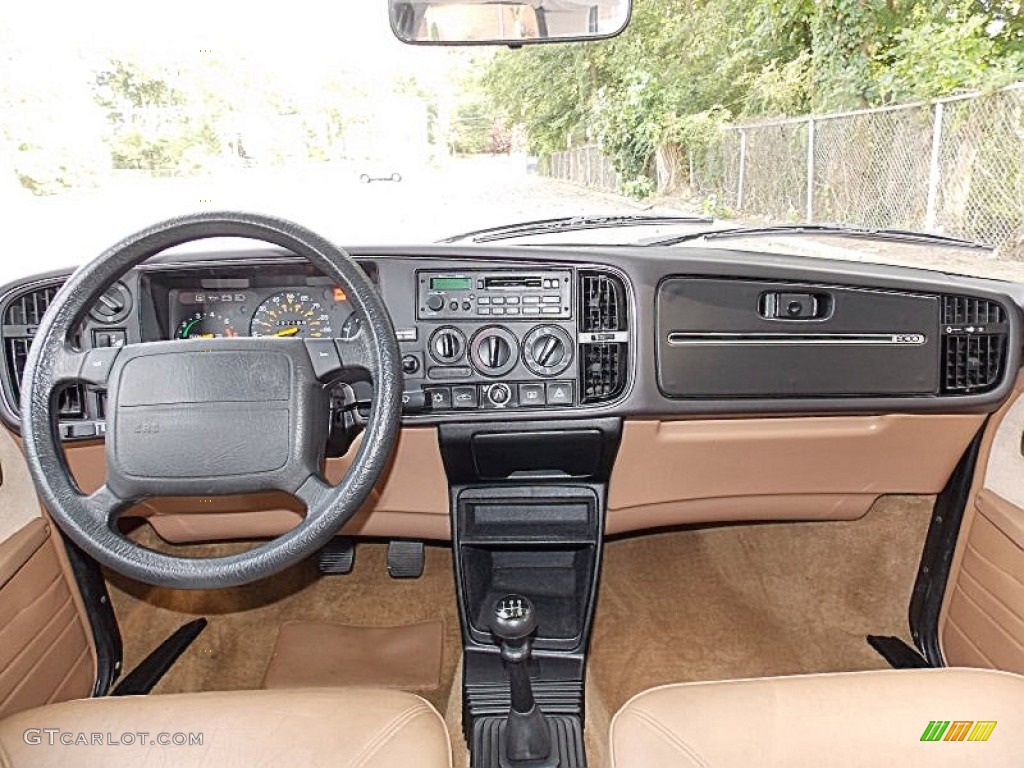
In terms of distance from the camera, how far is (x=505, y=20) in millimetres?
1936

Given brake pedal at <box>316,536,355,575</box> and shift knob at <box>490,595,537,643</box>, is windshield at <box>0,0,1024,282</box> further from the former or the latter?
brake pedal at <box>316,536,355,575</box>

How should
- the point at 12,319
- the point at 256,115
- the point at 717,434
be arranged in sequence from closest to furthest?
1. the point at 12,319
2. the point at 717,434
3. the point at 256,115

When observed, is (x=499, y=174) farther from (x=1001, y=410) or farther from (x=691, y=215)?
(x=1001, y=410)

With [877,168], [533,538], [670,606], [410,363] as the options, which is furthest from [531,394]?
[877,168]

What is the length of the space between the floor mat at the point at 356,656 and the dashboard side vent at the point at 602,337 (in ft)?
3.45

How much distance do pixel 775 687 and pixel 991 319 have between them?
106 centimetres

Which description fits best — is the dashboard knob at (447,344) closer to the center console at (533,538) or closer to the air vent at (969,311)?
the center console at (533,538)

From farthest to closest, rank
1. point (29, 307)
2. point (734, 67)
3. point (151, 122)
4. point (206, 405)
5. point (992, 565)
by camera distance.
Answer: point (734, 67) < point (151, 122) < point (992, 565) < point (29, 307) < point (206, 405)

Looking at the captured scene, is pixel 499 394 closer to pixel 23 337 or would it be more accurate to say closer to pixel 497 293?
pixel 497 293

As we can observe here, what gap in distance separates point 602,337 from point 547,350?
4.9 inches

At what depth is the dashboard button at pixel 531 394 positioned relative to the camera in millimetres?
1934

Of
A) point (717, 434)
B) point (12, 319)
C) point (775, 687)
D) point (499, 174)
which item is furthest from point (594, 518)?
point (12, 319)

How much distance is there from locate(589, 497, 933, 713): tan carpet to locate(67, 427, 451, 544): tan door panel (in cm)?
67

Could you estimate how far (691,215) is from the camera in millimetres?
2377
